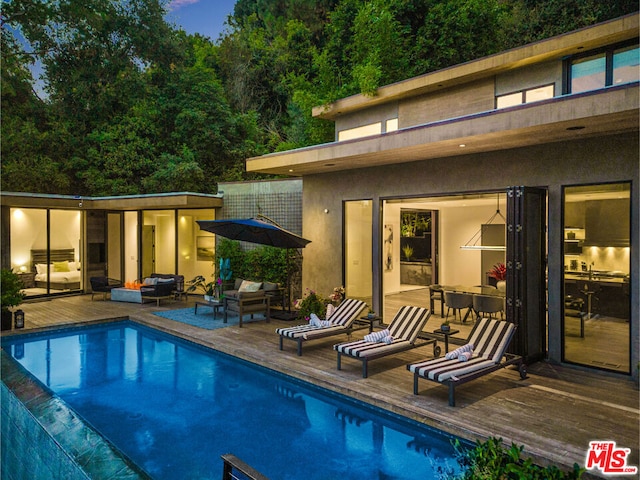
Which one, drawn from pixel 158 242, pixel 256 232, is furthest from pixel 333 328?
pixel 158 242

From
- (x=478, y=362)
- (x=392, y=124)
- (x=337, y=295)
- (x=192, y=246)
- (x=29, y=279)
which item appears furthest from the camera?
(x=192, y=246)

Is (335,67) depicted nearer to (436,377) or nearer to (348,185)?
(348,185)

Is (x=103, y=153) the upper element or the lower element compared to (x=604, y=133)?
upper

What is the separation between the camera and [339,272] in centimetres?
1077

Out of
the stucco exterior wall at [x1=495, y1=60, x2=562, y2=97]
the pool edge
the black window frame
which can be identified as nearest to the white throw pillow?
the pool edge

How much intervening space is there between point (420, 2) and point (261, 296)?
18534 millimetres

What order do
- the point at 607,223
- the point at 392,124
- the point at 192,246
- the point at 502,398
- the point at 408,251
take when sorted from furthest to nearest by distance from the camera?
the point at 408,251
the point at 192,246
the point at 392,124
the point at 607,223
the point at 502,398

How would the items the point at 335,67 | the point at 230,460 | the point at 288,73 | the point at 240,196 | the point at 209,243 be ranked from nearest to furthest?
1. the point at 230,460
2. the point at 240,196
3. the point at 209,243
4. the point at 335,67
5. the point at 288,73

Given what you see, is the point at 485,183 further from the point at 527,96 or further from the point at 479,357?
the point at 527,96

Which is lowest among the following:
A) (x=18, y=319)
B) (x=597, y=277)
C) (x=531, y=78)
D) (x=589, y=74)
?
(x=18, y=319)

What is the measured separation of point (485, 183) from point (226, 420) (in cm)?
575

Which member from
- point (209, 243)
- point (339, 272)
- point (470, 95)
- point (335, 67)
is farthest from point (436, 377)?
point (335, 67)

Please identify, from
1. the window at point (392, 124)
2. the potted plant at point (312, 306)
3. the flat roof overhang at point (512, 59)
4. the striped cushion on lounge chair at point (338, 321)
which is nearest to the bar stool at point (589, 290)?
the striped cushion on lounge chair at point (338, 321)

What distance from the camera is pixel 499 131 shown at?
21.0 ft
